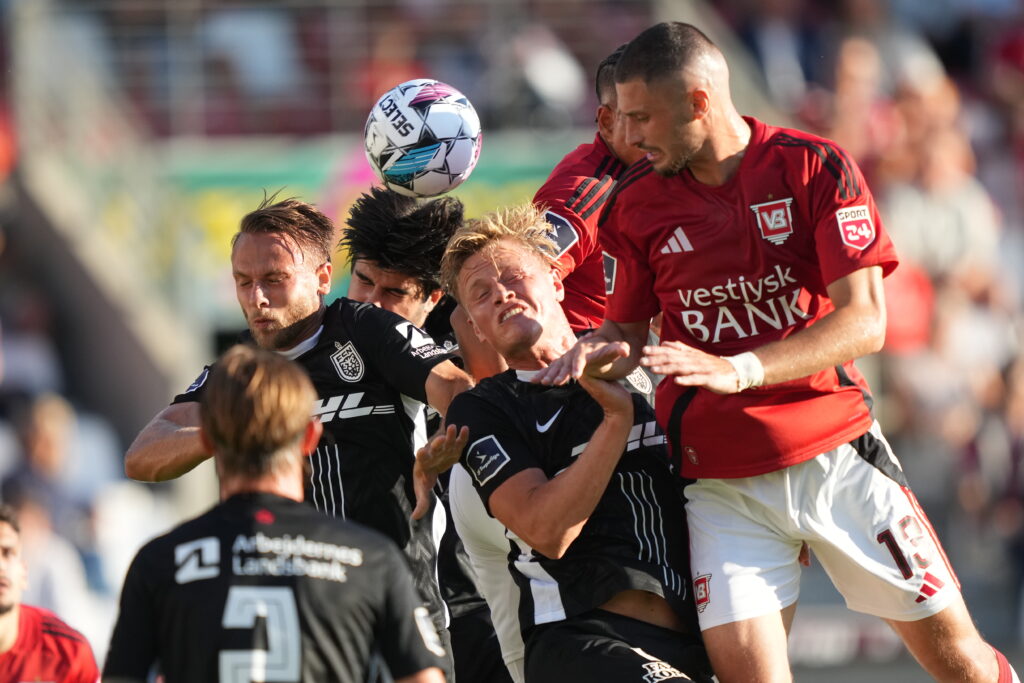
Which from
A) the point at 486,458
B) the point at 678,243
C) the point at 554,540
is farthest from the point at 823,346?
the point at 486,458

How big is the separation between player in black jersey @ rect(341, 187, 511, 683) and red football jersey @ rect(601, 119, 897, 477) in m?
1.38

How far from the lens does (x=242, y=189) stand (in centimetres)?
1377

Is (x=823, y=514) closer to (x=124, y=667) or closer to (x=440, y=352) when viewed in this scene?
(x=440, y=352)

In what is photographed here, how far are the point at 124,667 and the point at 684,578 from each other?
1920mm

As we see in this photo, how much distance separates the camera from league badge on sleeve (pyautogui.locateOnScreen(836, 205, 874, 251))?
4621 mm

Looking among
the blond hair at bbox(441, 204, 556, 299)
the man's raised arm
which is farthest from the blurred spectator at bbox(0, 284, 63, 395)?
the blond hair at bbox(441, 204, 556, 299)

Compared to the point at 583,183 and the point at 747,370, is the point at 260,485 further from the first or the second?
the point at 583,183

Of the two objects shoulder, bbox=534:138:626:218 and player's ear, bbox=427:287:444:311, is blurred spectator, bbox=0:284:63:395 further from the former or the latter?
shoulder, bbox=534:138:626:218

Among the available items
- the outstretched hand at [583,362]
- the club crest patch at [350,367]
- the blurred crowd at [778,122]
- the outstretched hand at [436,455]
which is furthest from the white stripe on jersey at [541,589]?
the blurred crowd at [778,122]

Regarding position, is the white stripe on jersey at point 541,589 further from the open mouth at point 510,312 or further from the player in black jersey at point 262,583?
the player in black jersey at point 262,583

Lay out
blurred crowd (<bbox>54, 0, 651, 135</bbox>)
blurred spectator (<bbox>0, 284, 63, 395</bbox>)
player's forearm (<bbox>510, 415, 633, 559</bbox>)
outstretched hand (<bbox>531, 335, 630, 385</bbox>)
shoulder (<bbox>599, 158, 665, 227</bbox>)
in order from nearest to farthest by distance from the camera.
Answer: outstretched hand (<bbox>531, 335, 630, 385</bbox>), player's forearm (<bbox>510, 415, 633, 559</bbox>), shoulder (<bbox>599, 158, 665, 227</bbox>), blurred spectator (<bbox>0, 284, 63, 395</bbox>), blurred crowd (<bbox>54, 0, 651, 135</bbox>)

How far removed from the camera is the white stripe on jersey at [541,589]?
16.3 feet

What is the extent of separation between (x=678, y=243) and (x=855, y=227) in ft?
1.85

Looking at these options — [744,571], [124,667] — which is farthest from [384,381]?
[124,667]
